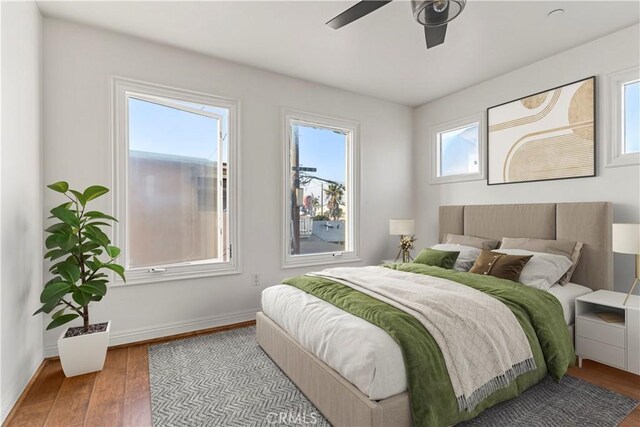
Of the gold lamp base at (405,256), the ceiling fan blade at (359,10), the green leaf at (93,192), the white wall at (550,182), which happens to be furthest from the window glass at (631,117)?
the green leaf at (93,192)

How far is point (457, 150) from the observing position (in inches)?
171

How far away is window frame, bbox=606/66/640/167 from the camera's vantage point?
9.20 ft

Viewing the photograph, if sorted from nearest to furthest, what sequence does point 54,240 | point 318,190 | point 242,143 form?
1. point 54,240
2. point 242,143
3. point 318,190

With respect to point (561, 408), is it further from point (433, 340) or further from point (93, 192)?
point (93, 192)

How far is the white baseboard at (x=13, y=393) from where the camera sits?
186cm

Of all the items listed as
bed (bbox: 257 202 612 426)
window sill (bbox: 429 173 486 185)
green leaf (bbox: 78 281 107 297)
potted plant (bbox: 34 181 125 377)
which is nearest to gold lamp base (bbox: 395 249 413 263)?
bed (bbox: 257 202 612 426)

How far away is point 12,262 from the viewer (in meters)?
2.04

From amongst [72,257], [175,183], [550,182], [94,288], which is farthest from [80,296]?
[550,182]

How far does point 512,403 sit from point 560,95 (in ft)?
9.82

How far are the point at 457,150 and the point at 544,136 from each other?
111 centimetres

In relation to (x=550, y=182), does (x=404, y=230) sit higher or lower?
lower

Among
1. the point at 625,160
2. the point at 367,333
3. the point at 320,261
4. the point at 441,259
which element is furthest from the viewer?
the point at 320,261

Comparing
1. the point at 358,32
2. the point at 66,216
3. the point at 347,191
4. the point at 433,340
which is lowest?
the point at 433,340

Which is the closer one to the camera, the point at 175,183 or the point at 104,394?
the point at 104,394
